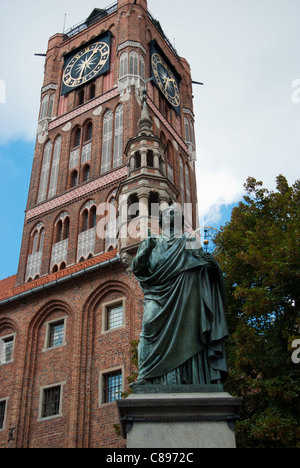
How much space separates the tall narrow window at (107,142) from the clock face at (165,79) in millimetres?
5086

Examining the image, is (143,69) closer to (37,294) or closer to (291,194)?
(37,294)

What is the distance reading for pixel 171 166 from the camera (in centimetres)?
3234

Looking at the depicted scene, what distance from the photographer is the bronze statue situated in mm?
5730

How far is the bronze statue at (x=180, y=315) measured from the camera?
18.8 feet

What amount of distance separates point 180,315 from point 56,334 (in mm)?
17657

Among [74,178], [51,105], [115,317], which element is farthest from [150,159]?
[51,105]

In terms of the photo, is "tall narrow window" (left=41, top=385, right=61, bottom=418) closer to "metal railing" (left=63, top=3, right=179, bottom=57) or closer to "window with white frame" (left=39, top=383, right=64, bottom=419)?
Answer: "window with white frame" (left=39, top=383, right=64, bottom=419)

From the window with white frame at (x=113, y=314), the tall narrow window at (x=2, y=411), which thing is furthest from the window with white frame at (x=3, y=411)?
the window with white frame at (x=113, y=314)

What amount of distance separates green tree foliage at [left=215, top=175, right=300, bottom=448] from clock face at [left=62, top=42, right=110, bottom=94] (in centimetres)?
2273

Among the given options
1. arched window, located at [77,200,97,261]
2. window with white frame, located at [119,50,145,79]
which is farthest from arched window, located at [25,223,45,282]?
window with white frame, located at [119,50,145,79]

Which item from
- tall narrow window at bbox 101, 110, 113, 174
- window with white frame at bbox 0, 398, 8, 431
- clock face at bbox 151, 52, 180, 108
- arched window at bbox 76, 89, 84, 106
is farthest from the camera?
clock face at bbox 151, 52, 180, 108

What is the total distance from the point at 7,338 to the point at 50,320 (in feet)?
7.75

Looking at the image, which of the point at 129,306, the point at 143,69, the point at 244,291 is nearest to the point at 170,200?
the point at 129,306
